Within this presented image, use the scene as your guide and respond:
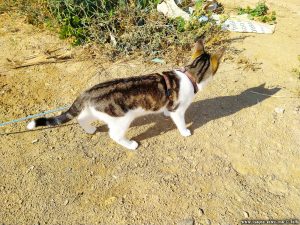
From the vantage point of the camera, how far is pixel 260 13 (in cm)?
635

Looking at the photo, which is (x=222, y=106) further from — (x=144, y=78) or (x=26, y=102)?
(x=26, y=102)

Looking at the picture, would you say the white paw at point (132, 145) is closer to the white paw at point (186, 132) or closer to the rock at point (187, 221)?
the white paw at point (186, 132)

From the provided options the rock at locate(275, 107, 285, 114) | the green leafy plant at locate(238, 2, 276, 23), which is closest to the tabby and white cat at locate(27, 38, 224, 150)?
the rock at locate(275, 107, 285, 114)

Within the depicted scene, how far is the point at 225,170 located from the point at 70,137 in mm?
2001

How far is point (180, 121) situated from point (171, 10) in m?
3.01

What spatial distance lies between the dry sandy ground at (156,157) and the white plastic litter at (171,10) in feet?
4.51

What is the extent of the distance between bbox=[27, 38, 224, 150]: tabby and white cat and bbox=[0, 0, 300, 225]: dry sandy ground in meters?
0.39

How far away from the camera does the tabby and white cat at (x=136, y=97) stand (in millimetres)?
3215

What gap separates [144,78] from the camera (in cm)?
338

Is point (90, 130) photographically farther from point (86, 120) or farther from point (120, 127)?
point (120, 127)

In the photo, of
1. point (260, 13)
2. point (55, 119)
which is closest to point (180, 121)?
point (55, 119)

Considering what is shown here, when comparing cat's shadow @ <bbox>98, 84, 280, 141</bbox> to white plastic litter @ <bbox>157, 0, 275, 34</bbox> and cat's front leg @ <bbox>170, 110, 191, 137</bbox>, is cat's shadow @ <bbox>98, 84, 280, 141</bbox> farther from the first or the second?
white plastic litter @ <bbox>157, 0, 275, 34</bbox>

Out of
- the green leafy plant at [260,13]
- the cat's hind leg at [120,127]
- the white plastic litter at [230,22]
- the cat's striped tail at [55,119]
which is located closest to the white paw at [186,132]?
the cat's hind leg at [120,127]

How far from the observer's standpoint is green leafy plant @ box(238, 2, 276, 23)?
6234mm
